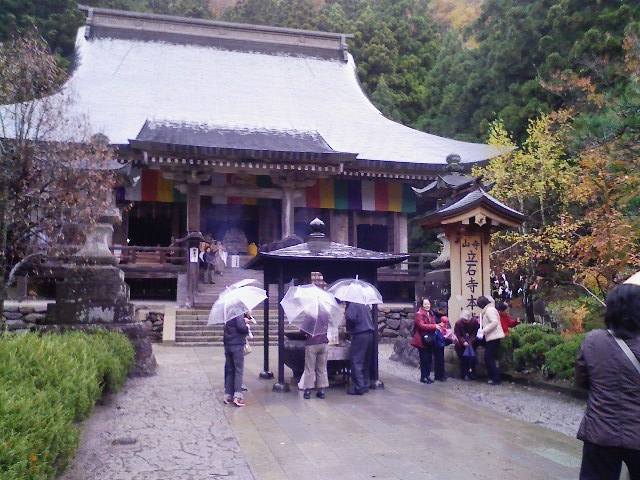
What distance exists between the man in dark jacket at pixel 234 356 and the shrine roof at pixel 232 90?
11.0 meters

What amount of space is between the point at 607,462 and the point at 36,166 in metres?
7.85

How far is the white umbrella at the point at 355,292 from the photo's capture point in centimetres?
791

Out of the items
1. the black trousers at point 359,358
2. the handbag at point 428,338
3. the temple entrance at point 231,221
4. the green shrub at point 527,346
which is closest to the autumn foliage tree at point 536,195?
the green shrub at point 527,346

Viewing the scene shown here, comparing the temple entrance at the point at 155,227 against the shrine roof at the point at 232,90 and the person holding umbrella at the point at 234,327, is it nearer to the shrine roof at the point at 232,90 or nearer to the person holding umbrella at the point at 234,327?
the shrine roof at the point at 232,90

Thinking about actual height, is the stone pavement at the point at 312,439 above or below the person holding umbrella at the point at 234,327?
below

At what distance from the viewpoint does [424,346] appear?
920 cm

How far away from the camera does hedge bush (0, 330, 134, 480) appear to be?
325 cm

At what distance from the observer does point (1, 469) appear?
2.96 meters

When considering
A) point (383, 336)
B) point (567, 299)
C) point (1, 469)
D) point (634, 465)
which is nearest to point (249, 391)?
point (1, 469)

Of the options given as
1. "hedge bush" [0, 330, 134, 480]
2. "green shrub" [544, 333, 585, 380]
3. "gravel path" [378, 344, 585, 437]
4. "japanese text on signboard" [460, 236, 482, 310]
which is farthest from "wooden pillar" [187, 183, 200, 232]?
"green shrub" [544, 333, 585, 380]

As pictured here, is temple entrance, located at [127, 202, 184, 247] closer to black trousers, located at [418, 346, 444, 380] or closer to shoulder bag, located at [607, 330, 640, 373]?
black trousers, located at [418, 346, 444, 380]

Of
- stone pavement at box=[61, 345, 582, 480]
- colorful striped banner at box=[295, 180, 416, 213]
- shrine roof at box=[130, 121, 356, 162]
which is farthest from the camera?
colorful striped banner at box=[295, 180, 416, 213]

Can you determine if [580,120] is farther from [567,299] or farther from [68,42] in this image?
[68,42]

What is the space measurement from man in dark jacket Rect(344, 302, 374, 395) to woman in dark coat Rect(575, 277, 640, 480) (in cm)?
513
